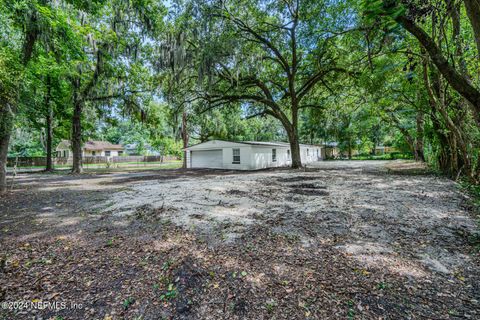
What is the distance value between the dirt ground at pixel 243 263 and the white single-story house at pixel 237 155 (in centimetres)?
1097

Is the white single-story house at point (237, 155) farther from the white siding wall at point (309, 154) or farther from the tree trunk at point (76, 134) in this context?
the tree trunk at point (76, 134)

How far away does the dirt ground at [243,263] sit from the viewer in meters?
1.83

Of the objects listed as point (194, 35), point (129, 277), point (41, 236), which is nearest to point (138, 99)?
point (194, 35)

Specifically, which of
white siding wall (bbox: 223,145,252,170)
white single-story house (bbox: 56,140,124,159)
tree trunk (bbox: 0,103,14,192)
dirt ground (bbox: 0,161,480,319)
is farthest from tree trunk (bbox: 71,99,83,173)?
white single-story house (bbox: 56,140,124,159)

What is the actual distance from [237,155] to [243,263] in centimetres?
1354

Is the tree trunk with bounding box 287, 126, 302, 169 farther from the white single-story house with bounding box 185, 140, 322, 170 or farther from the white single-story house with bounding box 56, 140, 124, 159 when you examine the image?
the white single-story house with bounding box 56, 140, 124, 159

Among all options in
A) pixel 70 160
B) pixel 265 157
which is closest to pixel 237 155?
pixel 265 157

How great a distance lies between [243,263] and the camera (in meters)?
2.47

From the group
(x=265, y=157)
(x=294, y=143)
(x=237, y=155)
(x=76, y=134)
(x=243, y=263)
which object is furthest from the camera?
(x=265, y=157)

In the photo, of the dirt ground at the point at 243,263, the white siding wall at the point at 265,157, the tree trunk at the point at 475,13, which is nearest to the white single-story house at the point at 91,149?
the white siding wall at the point at 265,157

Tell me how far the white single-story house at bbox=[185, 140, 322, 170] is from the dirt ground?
11.0 metres

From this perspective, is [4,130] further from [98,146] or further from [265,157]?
[98,146]

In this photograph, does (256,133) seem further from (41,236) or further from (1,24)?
(41,236)

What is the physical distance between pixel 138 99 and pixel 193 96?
13.1 feet
